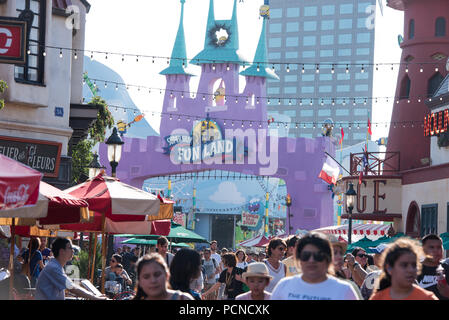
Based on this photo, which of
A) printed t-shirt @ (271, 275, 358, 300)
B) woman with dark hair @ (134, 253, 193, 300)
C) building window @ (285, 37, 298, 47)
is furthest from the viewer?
building window @ (285, 37, 298, 47)

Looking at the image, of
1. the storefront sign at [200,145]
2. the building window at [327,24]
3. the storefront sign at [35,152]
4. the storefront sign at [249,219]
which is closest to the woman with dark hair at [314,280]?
the storefront sign at [35,152]

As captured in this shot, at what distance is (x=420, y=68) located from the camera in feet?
126

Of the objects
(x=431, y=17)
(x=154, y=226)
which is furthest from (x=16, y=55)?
(x=431, y=17)

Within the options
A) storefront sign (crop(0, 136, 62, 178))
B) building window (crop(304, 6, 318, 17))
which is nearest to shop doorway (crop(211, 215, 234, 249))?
storefront sign (crop(0, 136, 62, 178))

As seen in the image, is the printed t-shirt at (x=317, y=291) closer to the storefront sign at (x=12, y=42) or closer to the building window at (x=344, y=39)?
the storefront sign at (x=12, y=42)

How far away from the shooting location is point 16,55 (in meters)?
13.4

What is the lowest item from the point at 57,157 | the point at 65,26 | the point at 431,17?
the point at 57,157

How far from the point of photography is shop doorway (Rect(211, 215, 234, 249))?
2965 inches

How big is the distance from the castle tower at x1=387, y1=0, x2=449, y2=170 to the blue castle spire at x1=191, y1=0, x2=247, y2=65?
18.6 metres

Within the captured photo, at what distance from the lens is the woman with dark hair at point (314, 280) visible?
6.05 meters

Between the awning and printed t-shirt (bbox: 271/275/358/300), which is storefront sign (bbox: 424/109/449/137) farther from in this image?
printed t-shirt (bbox: 271/275/358/300)

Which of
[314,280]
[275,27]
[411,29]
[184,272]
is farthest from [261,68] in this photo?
[275,27]
